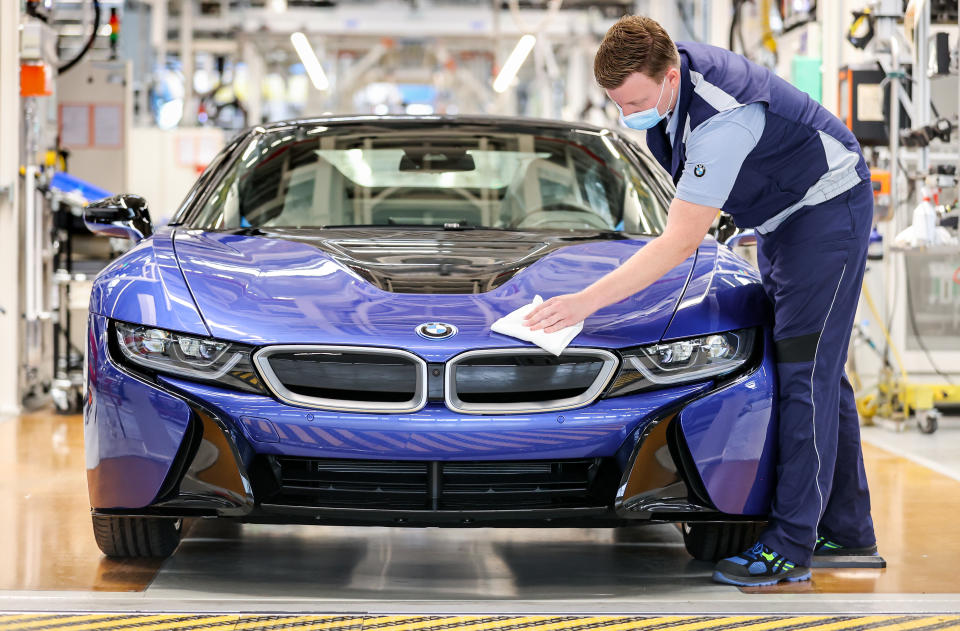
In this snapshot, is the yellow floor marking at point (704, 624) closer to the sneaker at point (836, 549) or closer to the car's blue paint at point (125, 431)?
the sneaker at point (836, 549)

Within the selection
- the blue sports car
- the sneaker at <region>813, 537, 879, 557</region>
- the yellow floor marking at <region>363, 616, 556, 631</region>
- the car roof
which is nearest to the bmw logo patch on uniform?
the blue sports car

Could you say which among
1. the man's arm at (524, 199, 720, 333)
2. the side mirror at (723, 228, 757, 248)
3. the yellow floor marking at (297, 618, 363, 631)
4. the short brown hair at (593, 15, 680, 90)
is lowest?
the yellow floor marking at (297, 618, 363, 631)

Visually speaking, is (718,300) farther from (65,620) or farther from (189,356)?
(65,620)

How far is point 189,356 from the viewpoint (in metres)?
2.77

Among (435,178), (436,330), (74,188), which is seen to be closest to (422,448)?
(436,330)

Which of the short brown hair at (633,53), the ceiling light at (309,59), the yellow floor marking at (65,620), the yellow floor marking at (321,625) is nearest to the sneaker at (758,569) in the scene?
the yellow floor marking at (321,625)

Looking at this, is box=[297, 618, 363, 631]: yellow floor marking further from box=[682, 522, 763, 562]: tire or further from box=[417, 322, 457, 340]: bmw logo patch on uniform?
box=[682, 522, 763, 562]: tire

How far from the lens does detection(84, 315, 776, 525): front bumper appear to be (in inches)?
105

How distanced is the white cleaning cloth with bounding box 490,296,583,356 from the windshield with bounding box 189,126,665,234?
112cm

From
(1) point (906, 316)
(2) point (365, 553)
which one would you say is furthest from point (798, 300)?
(1) point (906, 316)

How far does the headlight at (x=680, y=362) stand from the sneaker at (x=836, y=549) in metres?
0.73

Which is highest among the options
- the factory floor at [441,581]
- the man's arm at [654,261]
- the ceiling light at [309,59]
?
the ceiling light at [309,59]

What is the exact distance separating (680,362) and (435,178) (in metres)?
1.49

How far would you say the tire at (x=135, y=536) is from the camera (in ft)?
10.4
